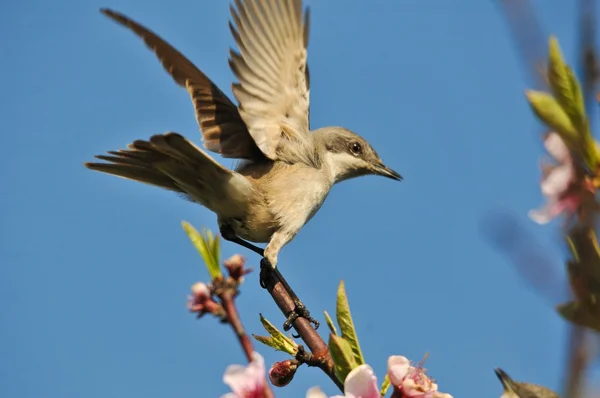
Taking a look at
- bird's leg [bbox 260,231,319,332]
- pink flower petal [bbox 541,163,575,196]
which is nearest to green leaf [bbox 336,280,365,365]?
pink flower petal [bbox 541,163,575,196]

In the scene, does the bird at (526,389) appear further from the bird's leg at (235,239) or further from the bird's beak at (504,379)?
the bird's leg at (235,239)

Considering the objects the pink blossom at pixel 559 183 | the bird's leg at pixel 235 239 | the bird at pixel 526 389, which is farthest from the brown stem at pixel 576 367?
the bird's leg at pixel 235 239

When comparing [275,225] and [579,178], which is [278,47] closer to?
[275,225]

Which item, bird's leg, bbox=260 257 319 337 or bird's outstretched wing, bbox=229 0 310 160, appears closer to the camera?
bird's leg, bbox=260 257 319 337

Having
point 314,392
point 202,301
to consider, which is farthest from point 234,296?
point 314,392

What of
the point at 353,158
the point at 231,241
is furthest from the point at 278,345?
the point at 353,158

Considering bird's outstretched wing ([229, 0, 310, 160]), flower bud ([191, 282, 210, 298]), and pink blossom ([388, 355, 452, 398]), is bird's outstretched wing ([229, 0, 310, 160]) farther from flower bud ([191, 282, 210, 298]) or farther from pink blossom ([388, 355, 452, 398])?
flower bud ([191, 282, 210, 298])

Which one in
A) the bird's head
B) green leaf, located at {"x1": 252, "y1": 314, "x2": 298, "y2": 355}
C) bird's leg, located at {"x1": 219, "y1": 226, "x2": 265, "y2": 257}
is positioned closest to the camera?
green leaf, located at {"x1": 252, "y1": 314, "x2": 298, "y2": 355}
